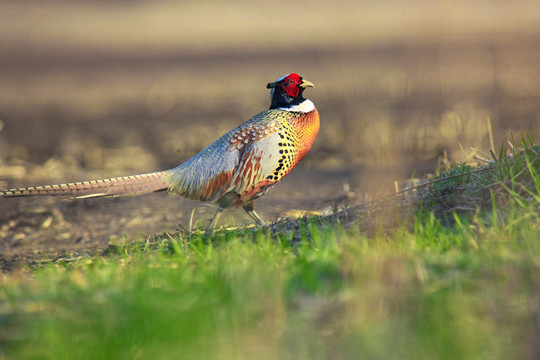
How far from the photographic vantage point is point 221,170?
4969mm

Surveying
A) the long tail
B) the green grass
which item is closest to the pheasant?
the long tail

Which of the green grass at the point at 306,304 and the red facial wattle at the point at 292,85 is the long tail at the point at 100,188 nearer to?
the green grass at the point at 306,304

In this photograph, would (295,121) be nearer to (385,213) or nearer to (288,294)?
(385,213)

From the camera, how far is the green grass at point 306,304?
9.03ft

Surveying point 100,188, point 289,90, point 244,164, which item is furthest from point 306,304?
point 289,90

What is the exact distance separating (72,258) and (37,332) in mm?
2138

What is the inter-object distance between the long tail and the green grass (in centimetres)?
92

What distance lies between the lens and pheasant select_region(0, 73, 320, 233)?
4.83 metres

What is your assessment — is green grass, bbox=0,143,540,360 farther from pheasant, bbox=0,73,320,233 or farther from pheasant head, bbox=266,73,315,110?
pheasant head, bbox=266,73,315,110

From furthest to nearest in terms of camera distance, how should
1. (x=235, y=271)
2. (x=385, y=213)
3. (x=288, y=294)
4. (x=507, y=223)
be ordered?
(x=385, y=213), (x=507, y=223), (x=235, y=271), (x=288, y=294)

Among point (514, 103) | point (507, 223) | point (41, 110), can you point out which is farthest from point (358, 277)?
point (41, 110)

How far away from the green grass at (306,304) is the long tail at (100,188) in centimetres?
92

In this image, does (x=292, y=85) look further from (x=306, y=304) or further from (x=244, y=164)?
(x=306, y=304)

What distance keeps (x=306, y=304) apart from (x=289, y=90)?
2328mm
